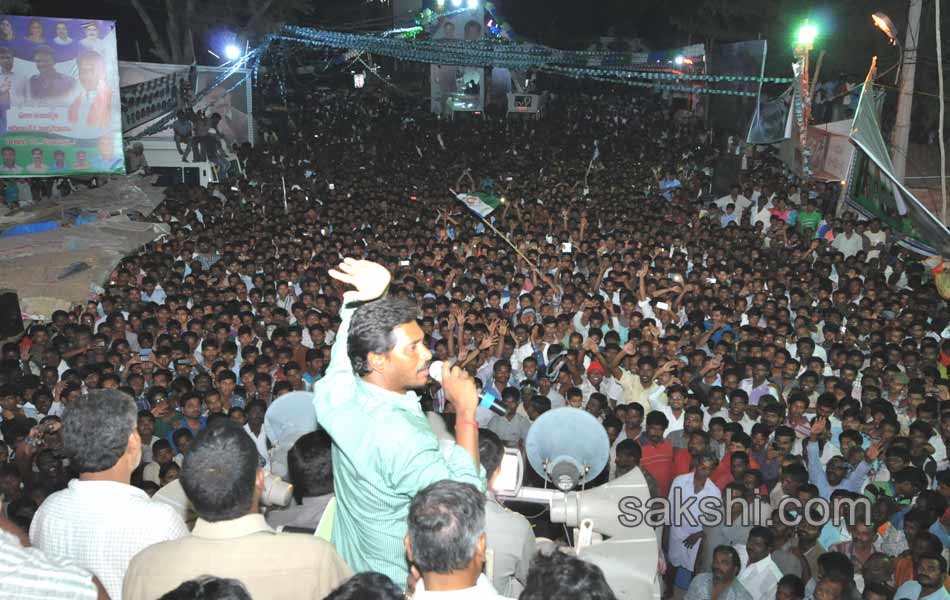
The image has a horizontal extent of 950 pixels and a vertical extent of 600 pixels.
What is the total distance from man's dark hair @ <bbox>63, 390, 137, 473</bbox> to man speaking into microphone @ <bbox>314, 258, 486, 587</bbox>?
59cm

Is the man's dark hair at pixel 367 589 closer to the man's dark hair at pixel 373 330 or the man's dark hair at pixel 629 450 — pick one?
the man's dark hair at pixel 373 330

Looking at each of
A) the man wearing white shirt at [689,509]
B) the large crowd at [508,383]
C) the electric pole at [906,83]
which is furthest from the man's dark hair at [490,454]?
the electric pole at [906,83]

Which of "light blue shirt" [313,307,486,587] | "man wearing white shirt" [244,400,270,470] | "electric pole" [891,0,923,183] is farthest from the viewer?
"electric pole" [891,0,923,183]

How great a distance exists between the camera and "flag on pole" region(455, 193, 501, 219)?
9273 mm

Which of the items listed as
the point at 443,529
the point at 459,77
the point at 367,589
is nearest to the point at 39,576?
the point at 367,589

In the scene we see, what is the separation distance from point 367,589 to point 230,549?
46cm

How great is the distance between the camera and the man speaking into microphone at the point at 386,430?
1.86m

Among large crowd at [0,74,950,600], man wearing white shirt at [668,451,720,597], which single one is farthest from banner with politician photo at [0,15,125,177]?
man wearing white shirt at [668,451,720,597]

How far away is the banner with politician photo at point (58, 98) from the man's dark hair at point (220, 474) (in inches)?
434

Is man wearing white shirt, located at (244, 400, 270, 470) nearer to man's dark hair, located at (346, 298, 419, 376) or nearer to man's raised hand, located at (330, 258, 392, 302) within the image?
man's raised hand, located at (330, 258, 392, 302)

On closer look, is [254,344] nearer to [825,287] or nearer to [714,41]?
[825,287]

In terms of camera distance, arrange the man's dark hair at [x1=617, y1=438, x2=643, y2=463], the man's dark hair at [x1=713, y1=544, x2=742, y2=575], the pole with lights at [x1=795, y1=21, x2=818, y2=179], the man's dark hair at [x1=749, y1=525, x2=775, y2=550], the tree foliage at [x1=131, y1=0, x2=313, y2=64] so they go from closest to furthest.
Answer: the man's dark hair at [x1=713, y1=544, x2=742, y2=575] < the man's dark hair at [x1=749, y1=525, x2=775, y2=550] < the man's dark hair at [x1=617, y1=438, x2=643, y2=463] < the pole with lights at [x1=795, y1=21, x2=818, y2=179] < the tree foliage at [x1=131, y1=0, x2=313, y2=64]

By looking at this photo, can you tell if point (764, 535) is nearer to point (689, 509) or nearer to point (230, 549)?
point (689, 509)

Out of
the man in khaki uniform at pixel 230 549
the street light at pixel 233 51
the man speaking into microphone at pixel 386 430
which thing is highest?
the street light at pixel 233 51
